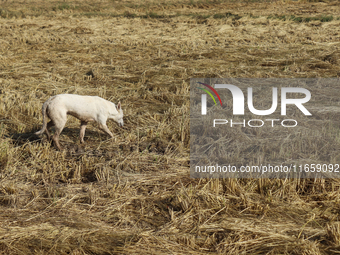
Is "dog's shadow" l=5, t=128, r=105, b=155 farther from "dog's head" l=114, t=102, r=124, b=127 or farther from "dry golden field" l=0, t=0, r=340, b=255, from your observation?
"dog's head" l=114, t=102, r=124, b=127

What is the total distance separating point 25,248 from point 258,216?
7.06ft

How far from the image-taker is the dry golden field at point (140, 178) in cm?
320

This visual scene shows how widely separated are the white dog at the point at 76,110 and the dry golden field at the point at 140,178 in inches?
11.1

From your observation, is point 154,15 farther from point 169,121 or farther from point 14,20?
point 169,121

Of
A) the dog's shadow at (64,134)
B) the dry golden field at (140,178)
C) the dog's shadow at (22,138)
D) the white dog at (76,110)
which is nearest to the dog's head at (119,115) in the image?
the white dog at (76,110)

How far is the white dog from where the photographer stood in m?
4.75

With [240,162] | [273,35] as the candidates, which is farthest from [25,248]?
[273,35]

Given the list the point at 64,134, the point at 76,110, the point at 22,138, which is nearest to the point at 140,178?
the point at 76,110

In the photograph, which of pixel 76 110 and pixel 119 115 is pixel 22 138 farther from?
pixel 119 115

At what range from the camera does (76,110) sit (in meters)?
4.89

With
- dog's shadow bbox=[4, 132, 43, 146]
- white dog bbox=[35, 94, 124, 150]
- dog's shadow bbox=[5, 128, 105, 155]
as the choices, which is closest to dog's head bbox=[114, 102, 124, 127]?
white dog bbox=[35, 94, 124, 150]

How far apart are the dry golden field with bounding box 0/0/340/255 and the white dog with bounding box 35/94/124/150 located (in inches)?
11.1

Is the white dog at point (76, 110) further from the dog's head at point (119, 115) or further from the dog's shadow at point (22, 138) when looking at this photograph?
the dog's shadow at point (22, 138)

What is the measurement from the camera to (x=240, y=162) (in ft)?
15.1
